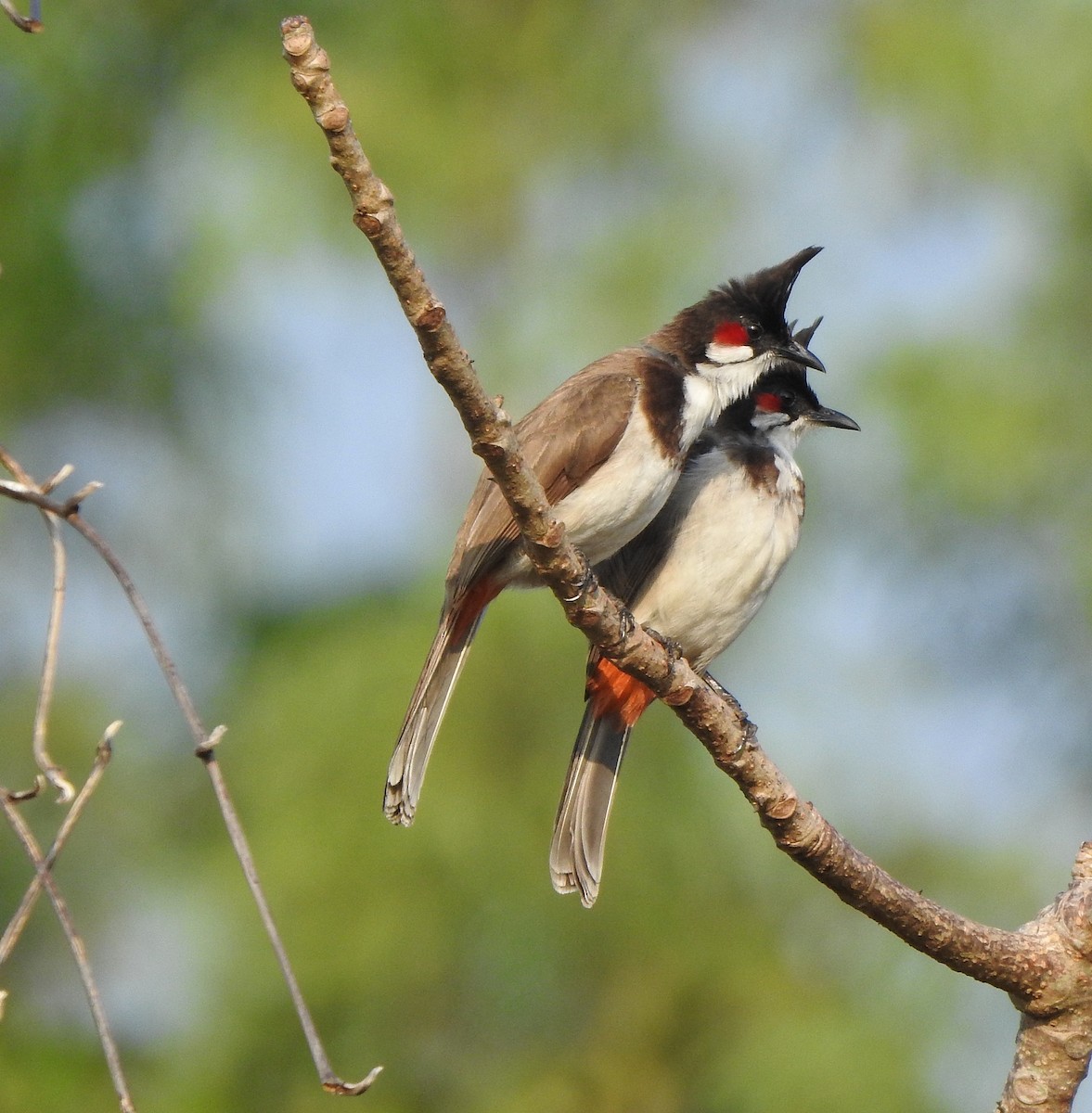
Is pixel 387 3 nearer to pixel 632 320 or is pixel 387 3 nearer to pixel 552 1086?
pixel 632 320

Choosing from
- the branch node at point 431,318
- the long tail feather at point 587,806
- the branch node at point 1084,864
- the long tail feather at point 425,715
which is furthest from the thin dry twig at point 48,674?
the long tail feather at point 587,806

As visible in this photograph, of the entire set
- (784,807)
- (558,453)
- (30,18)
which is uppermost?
(558,453)

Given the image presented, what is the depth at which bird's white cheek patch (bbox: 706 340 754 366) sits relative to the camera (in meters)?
3.92

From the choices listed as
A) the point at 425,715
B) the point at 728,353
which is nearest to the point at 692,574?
the point at 728,353

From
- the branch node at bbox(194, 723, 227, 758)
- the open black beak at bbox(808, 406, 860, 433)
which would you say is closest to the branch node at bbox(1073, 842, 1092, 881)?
the branch node at bbox(194, 723, 227, 758)

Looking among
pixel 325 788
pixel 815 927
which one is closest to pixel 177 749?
pixel 325 788

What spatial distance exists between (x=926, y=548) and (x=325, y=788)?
296cm

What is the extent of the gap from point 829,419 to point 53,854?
287 cm

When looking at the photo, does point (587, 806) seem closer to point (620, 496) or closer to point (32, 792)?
point (620, 496)

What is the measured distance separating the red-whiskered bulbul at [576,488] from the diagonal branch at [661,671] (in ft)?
1.70

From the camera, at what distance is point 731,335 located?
13.0 feet

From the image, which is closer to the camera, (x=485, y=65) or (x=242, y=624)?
(x=242, y=624)

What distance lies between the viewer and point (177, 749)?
8.70 m

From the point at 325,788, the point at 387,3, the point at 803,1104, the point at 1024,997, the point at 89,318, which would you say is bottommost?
the point at 1024,997
